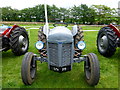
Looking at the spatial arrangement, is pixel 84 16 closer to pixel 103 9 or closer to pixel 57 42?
pixel 103 9

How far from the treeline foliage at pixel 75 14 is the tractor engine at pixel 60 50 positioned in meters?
30.1

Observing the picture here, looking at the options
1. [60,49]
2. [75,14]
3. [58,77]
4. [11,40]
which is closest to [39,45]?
[60,49]

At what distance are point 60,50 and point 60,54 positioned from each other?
0.10 m

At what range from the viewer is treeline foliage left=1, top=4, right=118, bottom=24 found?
38.2m

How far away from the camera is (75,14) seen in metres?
41.1

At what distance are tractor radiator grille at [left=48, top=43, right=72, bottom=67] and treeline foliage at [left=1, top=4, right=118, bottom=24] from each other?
98.9ft

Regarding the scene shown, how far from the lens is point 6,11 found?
158 ft

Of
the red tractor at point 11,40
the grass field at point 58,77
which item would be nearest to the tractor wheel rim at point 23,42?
the red tractor at point 11,40

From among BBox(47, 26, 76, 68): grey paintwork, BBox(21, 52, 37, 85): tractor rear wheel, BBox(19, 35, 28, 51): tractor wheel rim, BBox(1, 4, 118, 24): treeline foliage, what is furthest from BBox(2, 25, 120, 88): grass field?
BBox(1, 4, 118, 24): treeline foliage

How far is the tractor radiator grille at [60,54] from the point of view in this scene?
131 inches

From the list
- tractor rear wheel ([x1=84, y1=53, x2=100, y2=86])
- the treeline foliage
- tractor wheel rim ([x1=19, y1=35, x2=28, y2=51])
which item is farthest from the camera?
the treeline foliage

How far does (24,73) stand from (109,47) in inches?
132

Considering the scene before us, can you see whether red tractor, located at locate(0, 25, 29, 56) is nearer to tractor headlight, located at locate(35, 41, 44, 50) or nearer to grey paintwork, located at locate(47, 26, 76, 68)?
tractor headlight, located at locate(35, 41, 44, 50)

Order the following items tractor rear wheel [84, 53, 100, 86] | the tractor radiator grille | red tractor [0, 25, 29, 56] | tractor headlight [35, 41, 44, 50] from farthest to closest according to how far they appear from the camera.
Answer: red tractor [0, 25, 29, 56]
tractor headlight [35, 41, 44, 50]
the tractor radiator grille
tractor rear wheel [84, 53, 100, 86]
